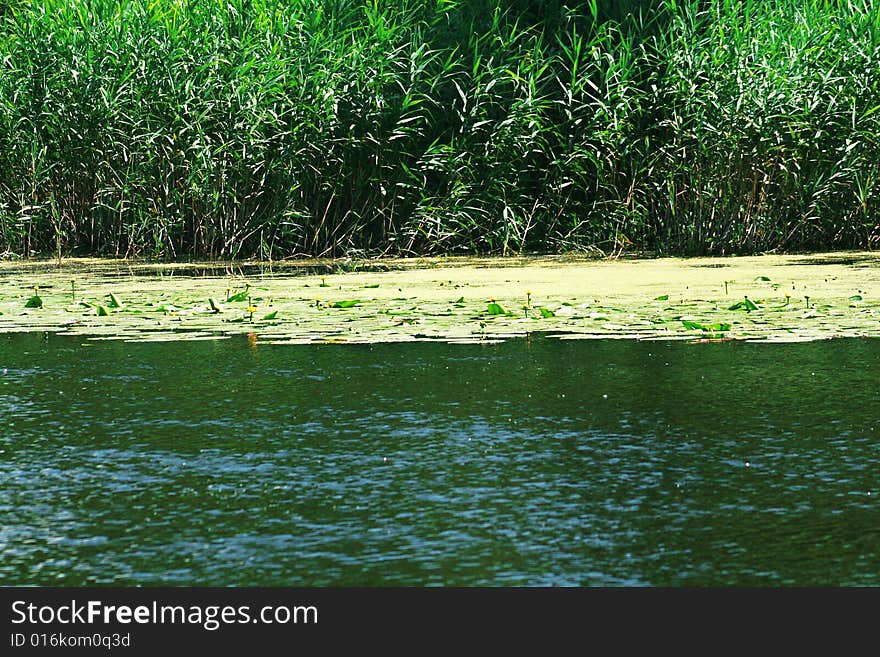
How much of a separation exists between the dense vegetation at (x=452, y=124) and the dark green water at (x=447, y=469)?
453 cm

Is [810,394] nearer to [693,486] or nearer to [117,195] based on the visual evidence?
[693,486]

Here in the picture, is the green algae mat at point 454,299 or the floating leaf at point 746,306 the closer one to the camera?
the green algae mat at point 454,299

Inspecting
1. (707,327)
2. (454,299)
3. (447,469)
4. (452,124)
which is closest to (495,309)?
(454,299)

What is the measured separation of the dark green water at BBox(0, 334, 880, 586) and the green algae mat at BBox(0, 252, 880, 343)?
70cm

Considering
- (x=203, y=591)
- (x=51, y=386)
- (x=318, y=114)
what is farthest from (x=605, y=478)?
(x=318, y=114)

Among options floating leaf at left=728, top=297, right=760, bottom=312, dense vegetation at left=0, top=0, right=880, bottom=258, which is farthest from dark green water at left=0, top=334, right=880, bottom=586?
dense vegetation at left=0, top=0, right=880, bottom=258

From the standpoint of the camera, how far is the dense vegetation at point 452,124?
9531 mm

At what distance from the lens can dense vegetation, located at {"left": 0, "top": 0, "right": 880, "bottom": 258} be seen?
9531 millimetres

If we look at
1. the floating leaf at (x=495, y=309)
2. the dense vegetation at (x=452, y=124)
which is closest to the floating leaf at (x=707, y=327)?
the floating leaf at (x=495, y=309)

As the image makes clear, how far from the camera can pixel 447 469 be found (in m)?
3.33

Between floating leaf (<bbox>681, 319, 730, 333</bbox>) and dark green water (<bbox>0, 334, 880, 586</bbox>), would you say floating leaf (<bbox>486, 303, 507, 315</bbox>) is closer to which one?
floating leaf (<bbox>681, 319, 730, 333</bbox>)

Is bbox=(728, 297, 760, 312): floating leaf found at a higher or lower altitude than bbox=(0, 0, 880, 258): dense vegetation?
lower

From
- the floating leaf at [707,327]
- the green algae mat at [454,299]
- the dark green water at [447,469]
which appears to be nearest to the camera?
the dark green water at [447,469]

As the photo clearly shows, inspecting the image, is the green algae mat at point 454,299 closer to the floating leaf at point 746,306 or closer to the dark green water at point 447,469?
the floating leaf at point 746,306
